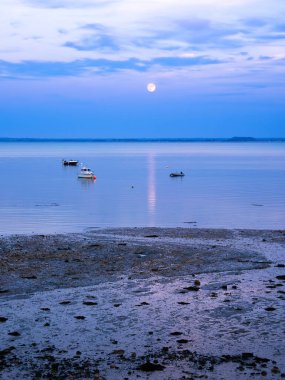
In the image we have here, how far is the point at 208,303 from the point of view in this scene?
2017 centimetres

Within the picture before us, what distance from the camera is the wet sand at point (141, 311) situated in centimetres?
1441

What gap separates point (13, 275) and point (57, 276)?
1.87m

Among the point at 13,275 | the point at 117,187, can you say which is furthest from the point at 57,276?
the point at 117,187

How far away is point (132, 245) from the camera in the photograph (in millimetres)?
32781

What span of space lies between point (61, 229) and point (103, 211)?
1549 centimetres

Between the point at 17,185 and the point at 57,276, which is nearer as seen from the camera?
the point at 57,276

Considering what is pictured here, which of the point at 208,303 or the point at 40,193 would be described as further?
the point at 40,193

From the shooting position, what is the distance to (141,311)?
63.2ft

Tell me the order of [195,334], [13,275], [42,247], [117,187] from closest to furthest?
[195,334]
[13,275]
[42,247]
[117,187]

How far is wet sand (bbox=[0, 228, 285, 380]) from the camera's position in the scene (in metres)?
14.4

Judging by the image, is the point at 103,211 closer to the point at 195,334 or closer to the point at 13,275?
the point at 13,275

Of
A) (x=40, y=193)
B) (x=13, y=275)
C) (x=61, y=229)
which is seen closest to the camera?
(x=13, y=275)

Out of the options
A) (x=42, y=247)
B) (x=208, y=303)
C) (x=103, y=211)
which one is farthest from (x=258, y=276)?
(x=103, y=211)

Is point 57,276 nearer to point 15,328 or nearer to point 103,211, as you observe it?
point 15,328
